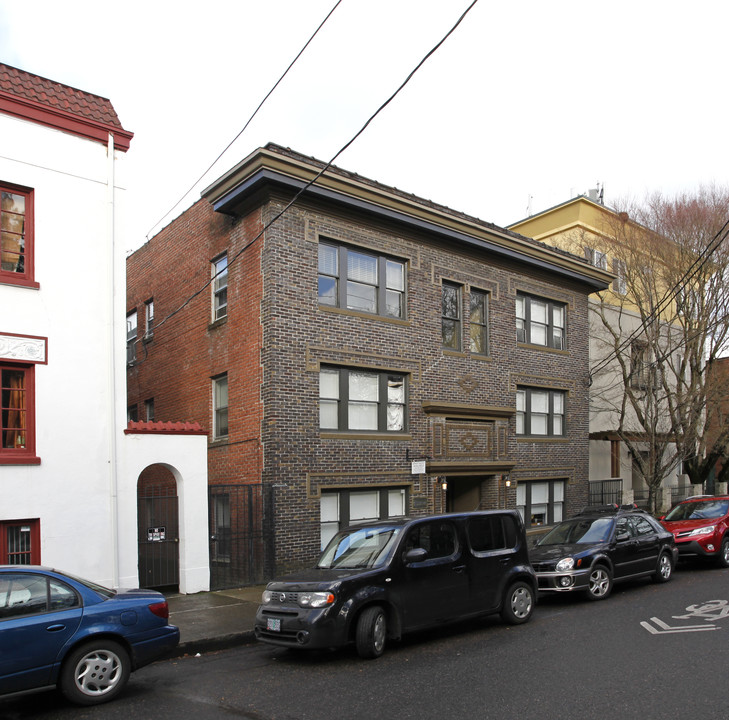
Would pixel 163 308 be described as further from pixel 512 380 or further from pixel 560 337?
pixel 560 337

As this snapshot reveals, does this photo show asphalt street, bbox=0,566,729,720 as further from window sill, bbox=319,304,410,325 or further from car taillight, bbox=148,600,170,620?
window sill, bbox=319,304,410,325

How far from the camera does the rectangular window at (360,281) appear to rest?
16875 millimetres

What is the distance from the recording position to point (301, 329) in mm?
16078

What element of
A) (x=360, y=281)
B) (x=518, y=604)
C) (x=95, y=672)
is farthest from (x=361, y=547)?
(x=360, y=281)

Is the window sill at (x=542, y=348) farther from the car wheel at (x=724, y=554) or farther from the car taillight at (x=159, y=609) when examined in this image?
the car taillight at (x=159, y=609)

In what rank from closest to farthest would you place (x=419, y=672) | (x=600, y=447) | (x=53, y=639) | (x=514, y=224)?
(x=53, y=639)
(x=419, y=672)
(x=600, y=447)
(x=514, y=224)

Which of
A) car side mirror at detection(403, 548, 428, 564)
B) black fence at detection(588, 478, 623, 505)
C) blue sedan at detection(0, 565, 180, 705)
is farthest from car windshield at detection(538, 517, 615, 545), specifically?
black fence at detection(588, 478, 623, 505)

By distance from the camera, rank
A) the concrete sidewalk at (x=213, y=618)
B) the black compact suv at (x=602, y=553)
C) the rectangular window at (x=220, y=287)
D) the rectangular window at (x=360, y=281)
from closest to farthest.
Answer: the concrete sidewalk at (x=213, y=618)
the black compact suv at (x=602, y=553)
the rectangular window at (x=360, y=281)
the rectangular window at (x=220, y=287)

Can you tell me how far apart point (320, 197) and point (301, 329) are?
115 inches

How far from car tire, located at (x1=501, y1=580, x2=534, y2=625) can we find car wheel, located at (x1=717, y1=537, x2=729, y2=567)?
7303 millimetres

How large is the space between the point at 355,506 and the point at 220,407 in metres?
3.91

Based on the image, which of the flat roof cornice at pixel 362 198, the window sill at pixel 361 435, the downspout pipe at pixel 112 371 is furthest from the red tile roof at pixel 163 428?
the flat roof cornice at pixel 362 198

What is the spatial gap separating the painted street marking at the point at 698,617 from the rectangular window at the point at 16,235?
10585 mm

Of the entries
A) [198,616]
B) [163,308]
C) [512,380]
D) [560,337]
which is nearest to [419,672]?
[198,616]
